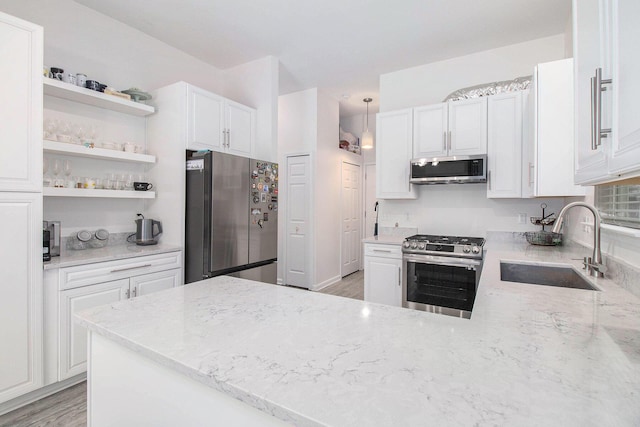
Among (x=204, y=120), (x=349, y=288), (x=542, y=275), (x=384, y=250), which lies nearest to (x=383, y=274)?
(x=384, y=250)

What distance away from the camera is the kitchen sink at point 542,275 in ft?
6.31

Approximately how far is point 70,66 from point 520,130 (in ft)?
13.2

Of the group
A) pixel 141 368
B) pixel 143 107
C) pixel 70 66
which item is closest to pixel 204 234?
pixel 143 107

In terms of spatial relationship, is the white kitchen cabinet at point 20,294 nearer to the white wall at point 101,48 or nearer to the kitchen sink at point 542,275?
the white wall at point 101,48

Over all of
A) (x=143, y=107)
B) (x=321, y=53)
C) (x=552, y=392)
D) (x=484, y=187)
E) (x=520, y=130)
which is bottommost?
(x=552, y=392)

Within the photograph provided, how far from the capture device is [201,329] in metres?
0.92

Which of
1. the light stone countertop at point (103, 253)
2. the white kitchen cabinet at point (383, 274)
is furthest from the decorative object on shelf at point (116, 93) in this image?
the white kitchen cabinet at point (383, 274)

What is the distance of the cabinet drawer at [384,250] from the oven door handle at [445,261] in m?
0.16

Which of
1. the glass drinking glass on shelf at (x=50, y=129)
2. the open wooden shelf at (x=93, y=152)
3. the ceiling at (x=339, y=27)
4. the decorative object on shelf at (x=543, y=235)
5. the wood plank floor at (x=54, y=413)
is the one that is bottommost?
the wood plank floor at (x=54, y=413)

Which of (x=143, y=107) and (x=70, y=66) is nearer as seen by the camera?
(x=70, y=66)

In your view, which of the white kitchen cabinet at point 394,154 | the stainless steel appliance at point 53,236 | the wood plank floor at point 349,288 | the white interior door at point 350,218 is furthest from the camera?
the white interior door at point 350,218

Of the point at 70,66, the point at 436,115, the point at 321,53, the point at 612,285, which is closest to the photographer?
the point at 612,285

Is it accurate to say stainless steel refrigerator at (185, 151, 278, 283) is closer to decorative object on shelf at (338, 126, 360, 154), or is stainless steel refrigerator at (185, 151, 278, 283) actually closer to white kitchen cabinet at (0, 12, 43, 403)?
white kitchen cabinet at (0, 12, 43, 403)

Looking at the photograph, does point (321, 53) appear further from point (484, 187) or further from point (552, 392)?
point (552, 392)
